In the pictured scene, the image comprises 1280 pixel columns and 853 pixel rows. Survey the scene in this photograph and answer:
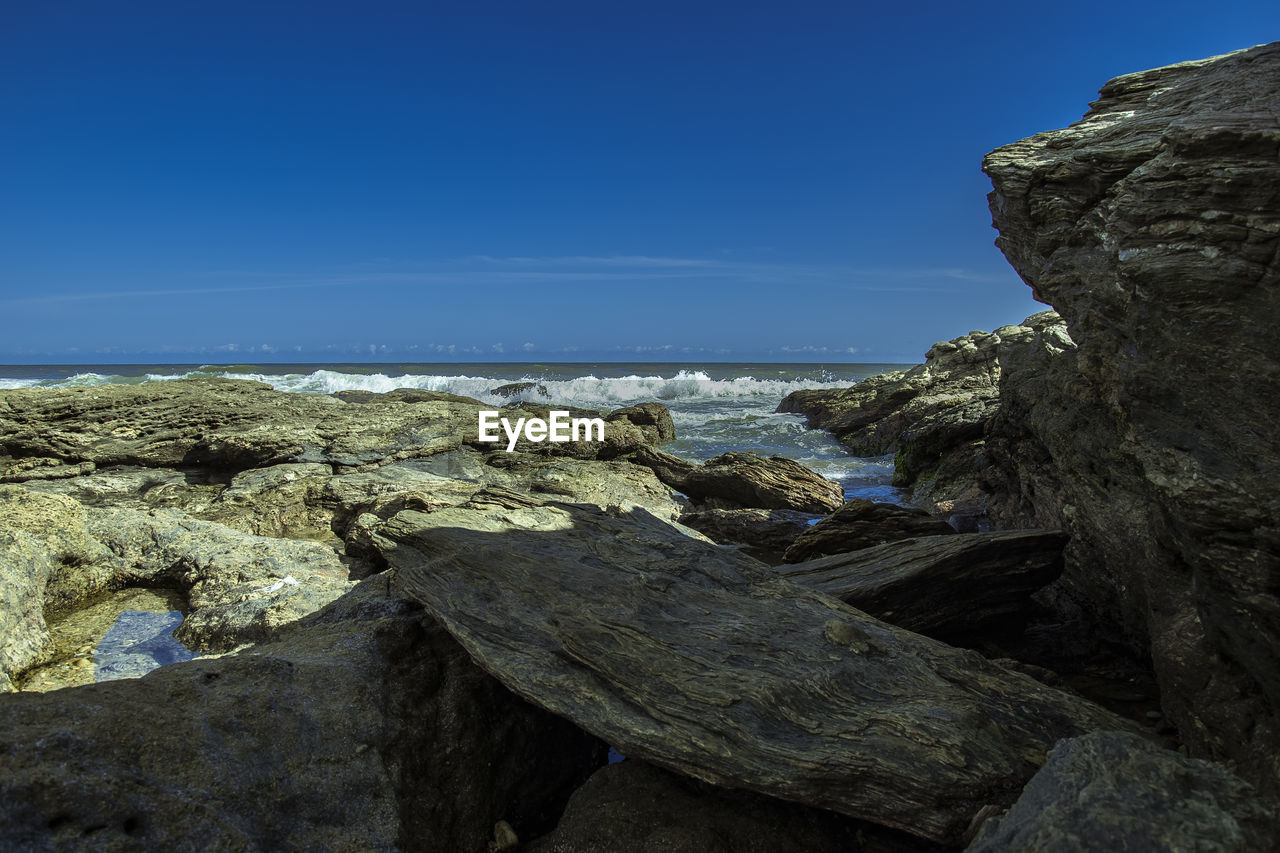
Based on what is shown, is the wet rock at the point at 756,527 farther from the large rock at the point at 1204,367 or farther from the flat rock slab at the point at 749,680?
the large rock at the point at 1204,367

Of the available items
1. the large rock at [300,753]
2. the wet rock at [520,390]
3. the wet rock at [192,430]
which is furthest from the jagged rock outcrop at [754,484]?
the wet rock at [520,390]

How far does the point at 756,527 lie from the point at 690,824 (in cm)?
579

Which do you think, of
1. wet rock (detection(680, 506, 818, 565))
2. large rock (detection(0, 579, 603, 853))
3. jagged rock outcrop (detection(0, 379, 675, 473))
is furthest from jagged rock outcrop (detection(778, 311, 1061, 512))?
large rock (detection(0, 579, 603, 853))

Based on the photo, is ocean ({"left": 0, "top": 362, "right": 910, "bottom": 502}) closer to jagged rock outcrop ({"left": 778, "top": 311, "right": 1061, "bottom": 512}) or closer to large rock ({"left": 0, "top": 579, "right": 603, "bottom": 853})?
jagged rock outcrop ({"left": 778, "top": 311, "right": 1061, "bottom": 512})

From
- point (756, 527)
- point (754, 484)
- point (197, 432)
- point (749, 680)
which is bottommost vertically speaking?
point (756, 527)

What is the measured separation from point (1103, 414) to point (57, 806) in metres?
5.91

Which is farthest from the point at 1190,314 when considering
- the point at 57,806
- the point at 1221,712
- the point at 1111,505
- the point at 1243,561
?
the point at 57,806

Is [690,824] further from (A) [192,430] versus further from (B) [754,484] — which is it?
(A) [192,430]

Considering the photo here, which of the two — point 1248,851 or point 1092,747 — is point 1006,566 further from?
point 1248,851

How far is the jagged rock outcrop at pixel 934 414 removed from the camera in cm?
999

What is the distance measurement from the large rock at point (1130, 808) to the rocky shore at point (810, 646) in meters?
0.01

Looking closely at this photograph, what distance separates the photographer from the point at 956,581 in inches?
186

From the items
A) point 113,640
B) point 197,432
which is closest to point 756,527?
point 113,640

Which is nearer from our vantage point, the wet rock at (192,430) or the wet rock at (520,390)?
the wet rock at (192,430)
